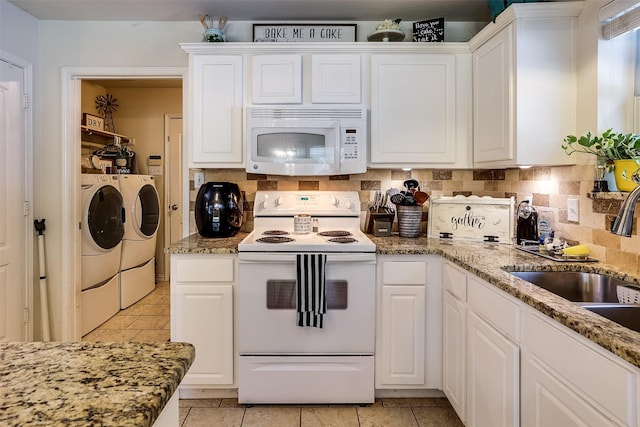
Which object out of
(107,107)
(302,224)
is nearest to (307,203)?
(302,224)

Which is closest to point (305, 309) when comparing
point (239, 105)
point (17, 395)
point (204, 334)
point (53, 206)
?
point (204, 334)

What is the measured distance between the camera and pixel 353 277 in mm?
2088

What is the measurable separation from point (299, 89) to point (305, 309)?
134cm

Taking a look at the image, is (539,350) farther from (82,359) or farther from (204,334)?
(204,334)

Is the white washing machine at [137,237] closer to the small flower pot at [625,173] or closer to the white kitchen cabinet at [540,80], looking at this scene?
the white kitchen cabinet at [540,80]

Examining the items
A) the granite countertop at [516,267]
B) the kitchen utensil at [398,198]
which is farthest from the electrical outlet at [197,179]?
the kitchen utensil at [398,198]

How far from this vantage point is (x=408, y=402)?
2.19m

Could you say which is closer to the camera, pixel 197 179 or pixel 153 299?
pixel 197 179

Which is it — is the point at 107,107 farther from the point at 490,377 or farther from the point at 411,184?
the point at 490,377

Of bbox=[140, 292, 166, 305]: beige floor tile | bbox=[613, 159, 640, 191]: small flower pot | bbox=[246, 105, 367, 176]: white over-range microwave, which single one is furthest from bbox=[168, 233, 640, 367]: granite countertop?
bbox=[140, 292, 166, 305]: beige floor tile

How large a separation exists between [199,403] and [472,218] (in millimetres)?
1955

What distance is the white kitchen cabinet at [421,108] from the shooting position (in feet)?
7.91

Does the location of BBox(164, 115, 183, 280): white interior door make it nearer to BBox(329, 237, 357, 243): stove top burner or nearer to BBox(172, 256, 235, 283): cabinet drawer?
BBox(172, 256, 235, 283): cabinet drawer

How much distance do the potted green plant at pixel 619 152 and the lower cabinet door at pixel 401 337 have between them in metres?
1.03
